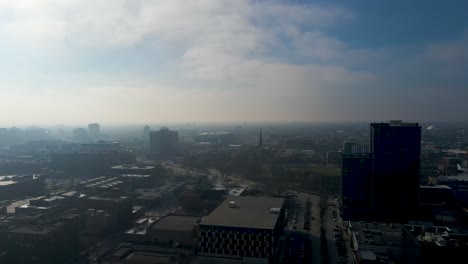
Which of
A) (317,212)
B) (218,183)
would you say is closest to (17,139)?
(218,183)

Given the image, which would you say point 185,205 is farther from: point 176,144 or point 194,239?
point 176,144

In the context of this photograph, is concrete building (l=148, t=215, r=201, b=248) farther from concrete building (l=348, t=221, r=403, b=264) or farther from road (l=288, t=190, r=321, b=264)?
concrete building (l=348, t=221, r=403, b=264)

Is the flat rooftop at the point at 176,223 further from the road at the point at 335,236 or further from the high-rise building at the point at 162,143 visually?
the high-rise building at the point at 162,143

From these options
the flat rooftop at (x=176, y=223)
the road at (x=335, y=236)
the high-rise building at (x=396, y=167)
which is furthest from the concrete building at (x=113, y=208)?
the high-rise building at (x=396, y=167)

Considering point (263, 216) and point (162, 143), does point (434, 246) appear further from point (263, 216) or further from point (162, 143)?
point (162, 143)

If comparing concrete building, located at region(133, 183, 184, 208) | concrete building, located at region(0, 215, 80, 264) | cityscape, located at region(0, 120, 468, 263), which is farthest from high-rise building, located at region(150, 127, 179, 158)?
concrete building, located at region(0, 215, 80, 264)

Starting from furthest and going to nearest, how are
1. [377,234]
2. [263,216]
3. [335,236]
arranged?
1. [335,236]
2. [377,234]
3. [263,216]

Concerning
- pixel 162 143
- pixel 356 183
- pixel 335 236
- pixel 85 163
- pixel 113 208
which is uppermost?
pixel 162 143

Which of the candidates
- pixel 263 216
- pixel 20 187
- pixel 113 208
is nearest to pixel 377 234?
pixel 263 216
